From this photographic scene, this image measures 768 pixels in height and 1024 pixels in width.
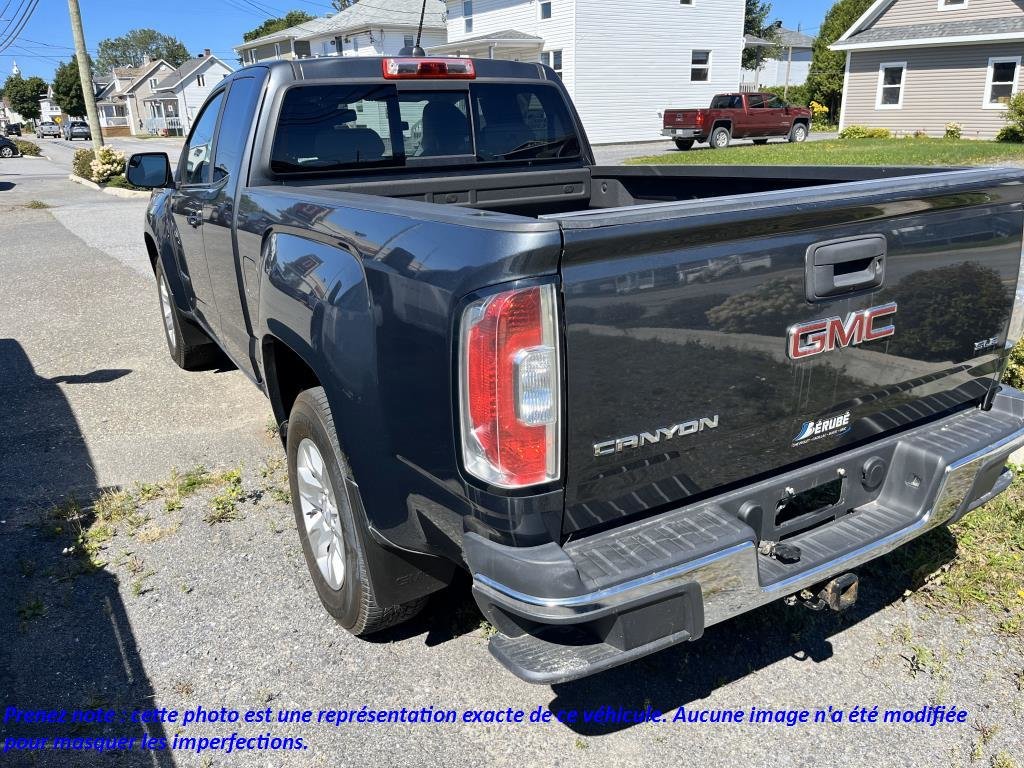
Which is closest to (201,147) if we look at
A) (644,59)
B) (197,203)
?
(197,203)

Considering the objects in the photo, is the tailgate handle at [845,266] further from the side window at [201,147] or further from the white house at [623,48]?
the white house at [623,48]

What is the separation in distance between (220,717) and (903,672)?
2384 millimetres

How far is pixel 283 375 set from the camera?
3510mm

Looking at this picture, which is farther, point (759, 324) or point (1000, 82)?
point (1000, 82)

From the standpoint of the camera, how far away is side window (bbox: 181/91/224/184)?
455 cm

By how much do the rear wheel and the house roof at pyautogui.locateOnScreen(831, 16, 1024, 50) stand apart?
5.42m

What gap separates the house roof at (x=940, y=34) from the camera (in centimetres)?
2436

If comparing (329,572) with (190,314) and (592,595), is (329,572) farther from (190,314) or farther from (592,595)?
(190,314)

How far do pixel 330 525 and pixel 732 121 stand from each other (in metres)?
27.2

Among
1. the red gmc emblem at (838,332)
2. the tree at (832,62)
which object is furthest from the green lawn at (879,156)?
the tree at (832,62)

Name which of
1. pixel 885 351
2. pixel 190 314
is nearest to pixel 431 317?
pixel 885 351

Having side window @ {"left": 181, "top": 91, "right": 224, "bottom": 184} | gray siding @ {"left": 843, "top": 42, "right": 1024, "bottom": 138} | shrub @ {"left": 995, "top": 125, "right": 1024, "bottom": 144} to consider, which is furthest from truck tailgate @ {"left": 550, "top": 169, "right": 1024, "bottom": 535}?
gray siding @ {"left": 843, "top": 42, "right": 1024, "bottom": 138}

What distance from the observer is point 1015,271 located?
9.22 ft

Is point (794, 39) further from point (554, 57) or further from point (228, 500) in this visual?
point (228, 500)
